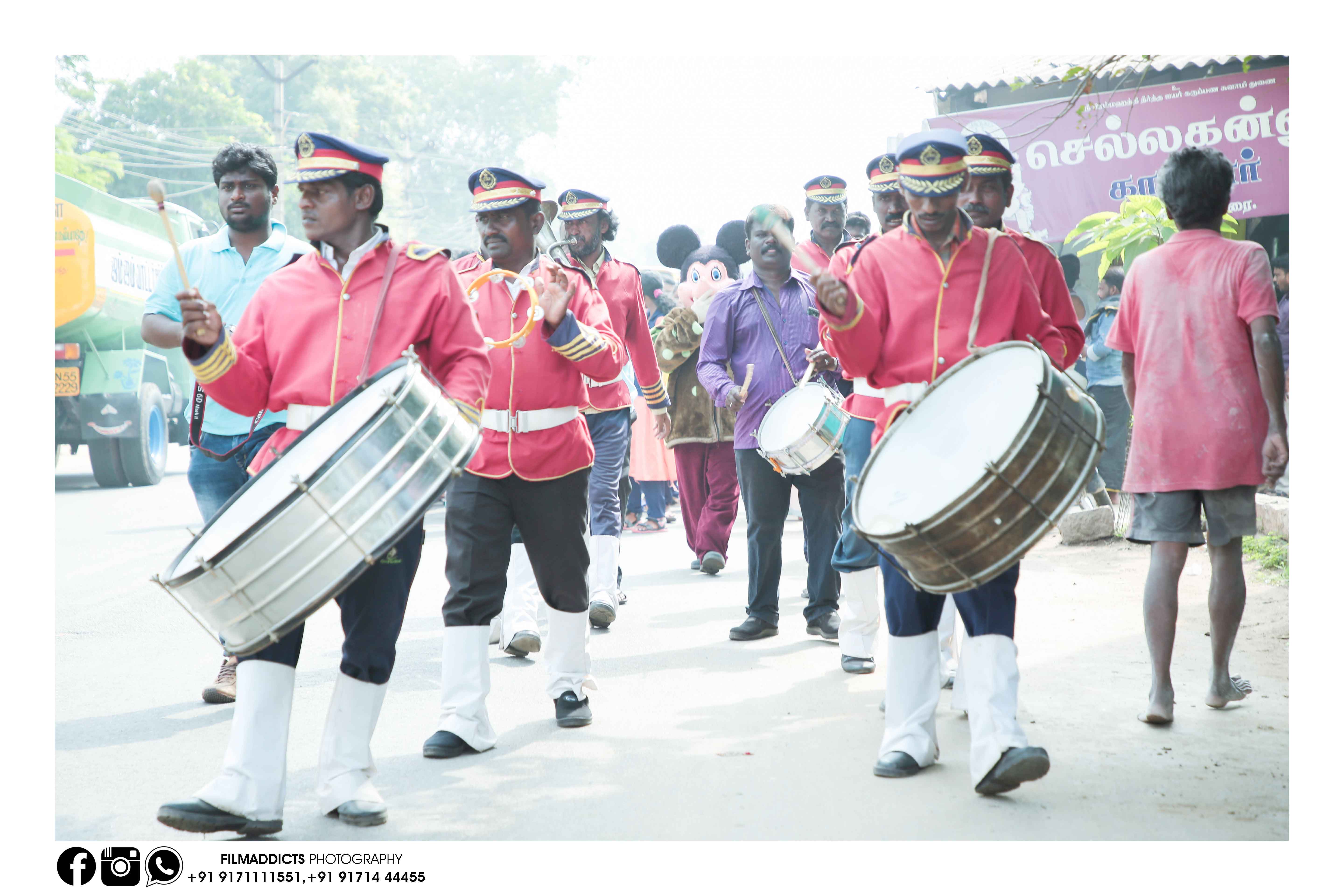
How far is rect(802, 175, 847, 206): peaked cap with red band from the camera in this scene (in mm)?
7258

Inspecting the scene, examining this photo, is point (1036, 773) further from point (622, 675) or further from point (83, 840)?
point (83, 840)

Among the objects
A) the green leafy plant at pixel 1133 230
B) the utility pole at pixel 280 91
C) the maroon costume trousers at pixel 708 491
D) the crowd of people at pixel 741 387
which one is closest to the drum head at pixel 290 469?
the crowd of people at pixel 741 387

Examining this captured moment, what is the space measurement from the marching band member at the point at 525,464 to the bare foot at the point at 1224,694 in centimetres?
251

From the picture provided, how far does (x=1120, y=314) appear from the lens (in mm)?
5133

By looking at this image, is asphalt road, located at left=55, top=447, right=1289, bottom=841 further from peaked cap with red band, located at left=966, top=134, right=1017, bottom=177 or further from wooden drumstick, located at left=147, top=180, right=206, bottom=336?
peaked cap with red band, located at left=966, top=134, right=1017, bottom=177

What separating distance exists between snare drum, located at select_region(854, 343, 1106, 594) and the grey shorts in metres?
1.24

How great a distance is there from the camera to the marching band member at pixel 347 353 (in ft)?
12.7

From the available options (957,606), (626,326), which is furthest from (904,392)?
(626,326)

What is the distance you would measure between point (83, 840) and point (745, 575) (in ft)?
18.7

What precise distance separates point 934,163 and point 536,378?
1839 mm

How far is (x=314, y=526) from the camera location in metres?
3.30

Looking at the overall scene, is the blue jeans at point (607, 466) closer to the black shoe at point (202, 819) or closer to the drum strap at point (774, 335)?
the drum strap at point (774, 335)
